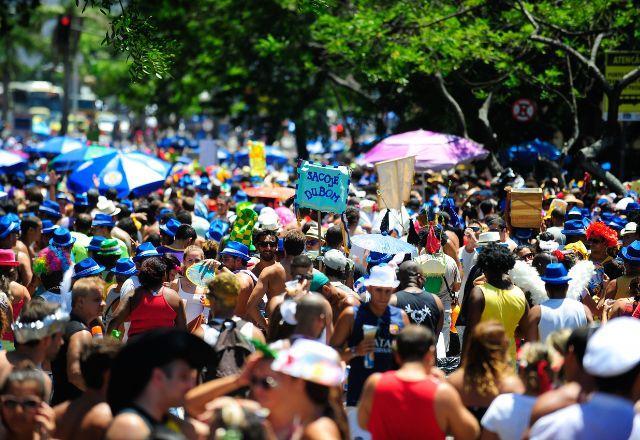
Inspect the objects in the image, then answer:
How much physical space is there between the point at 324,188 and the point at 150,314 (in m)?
3.59

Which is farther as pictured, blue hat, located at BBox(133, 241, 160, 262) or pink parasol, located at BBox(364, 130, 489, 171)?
pink parasol, located at BBox(364, 130, 489, 171)

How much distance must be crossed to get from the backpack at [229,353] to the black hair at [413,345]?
126 cm

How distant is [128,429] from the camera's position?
4453 millimetres

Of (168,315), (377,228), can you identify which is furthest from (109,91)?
(168,315)

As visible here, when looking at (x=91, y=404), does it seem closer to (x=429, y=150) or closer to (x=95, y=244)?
(x=95, y=244)

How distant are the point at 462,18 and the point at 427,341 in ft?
56.3

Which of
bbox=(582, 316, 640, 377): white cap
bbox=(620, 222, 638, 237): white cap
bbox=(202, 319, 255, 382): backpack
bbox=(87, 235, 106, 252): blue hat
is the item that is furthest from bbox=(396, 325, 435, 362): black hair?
bbox=(620, 222, 638, 237): white cap

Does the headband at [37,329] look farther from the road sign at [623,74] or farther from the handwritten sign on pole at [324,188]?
the road sign at [623,74]

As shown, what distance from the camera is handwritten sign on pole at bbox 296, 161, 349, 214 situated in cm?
1111

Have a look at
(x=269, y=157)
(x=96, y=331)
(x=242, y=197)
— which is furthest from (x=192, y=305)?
(x=269, y=157)

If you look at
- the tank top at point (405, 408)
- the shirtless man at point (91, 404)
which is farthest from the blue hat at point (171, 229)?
the tank top at point (405, 408)

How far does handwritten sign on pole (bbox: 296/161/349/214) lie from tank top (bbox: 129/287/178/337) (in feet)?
11.0

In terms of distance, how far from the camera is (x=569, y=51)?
62.8 feet

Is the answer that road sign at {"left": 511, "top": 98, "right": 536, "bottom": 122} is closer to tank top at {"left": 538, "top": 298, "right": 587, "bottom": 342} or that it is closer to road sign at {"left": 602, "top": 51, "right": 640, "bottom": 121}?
road sign at {"left": 602, "top": 51, "right": 640, "bottom": 121}
